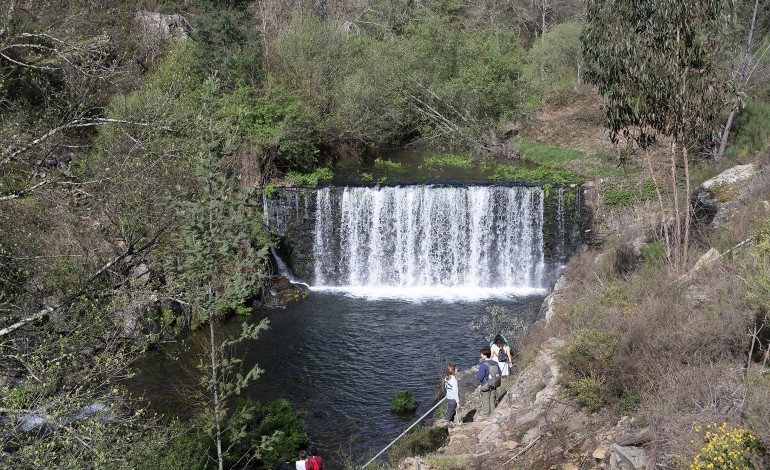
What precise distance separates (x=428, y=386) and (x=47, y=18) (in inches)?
480

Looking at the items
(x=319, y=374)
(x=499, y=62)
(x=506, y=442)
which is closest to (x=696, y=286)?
(x=506, y=442)

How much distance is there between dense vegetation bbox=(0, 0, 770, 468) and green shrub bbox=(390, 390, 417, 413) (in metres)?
2.22

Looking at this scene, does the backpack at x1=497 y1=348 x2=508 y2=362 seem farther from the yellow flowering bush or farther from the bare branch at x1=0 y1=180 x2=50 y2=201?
the bare branch at x1=0 y1=180 x2=50 y2=201

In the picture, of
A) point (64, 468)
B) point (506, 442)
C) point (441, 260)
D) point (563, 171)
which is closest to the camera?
point (64, 468)

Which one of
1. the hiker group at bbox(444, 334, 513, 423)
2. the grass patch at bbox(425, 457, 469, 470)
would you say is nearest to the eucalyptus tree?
the hiker group at bbox(444, 334, 513, 423)

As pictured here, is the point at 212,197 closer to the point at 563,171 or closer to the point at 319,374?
the point at 319,374

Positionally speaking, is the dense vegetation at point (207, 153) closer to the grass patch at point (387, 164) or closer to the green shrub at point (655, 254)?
the green shrub at point (655, 254)

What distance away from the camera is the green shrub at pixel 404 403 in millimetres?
14062

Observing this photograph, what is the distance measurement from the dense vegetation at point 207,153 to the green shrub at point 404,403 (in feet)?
7.29

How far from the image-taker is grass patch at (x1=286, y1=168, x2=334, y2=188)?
81.4 ft

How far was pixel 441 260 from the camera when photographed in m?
23.0

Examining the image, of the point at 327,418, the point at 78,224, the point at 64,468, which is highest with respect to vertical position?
the point at 78,224

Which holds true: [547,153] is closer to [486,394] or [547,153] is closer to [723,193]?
[723,193]

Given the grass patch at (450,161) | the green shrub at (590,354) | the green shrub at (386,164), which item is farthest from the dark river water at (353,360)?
the grass patch at (450,161)
